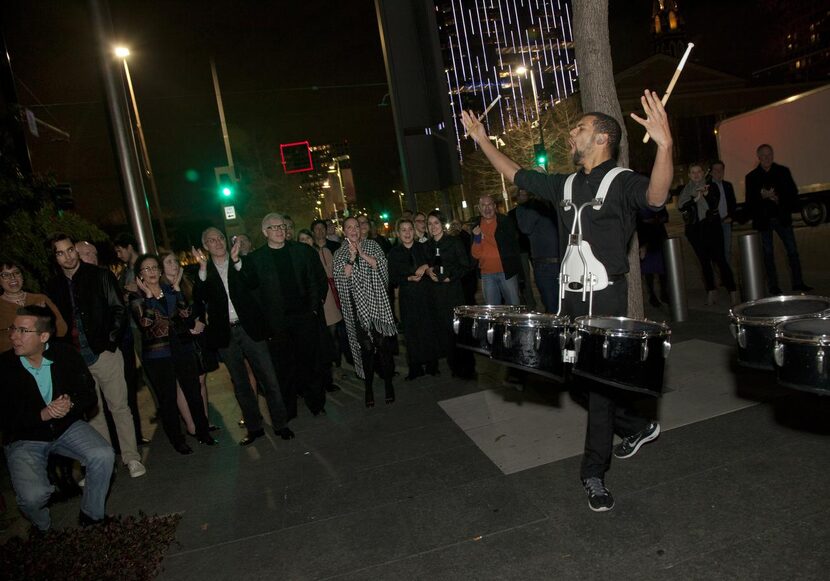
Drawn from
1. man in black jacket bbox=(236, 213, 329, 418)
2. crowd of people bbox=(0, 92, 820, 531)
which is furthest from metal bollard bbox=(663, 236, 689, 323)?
man in black jacket bbox=(236, 213, 329, 418)

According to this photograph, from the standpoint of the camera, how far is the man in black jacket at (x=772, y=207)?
8.33 metres

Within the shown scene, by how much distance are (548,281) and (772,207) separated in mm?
4424

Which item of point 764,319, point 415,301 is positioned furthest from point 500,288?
point 764,319

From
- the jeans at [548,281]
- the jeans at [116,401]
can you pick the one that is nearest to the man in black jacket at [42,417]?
the jeans at [116,401]

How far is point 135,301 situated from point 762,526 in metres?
5.53

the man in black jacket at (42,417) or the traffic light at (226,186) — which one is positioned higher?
the traffic light at (226,186)

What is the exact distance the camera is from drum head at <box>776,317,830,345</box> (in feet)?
8.26

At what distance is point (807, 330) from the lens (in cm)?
266

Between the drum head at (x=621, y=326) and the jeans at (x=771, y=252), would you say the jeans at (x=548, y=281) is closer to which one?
the drum head at (x=621, y=326)

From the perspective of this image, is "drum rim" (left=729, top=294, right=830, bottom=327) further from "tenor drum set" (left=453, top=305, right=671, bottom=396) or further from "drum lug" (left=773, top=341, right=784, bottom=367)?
"tenor drum set" (left=453, top=305, right=671, bottom=396)

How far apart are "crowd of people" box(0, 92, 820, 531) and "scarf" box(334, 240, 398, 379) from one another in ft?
0.06

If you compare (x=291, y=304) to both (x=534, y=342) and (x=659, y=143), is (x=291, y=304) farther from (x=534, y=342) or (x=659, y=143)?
(x=659, y=143)

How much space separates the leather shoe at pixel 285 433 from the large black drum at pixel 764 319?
4098mm

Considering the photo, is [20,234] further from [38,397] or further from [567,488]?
[567,488]
